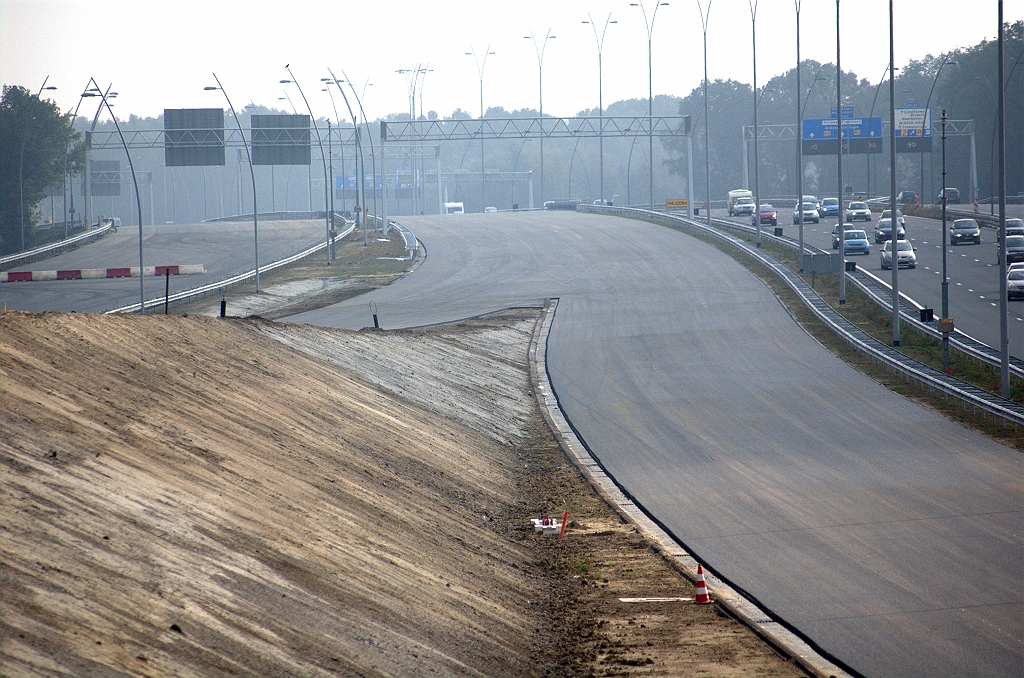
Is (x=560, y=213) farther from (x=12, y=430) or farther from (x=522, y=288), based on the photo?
(x=12, y=430)

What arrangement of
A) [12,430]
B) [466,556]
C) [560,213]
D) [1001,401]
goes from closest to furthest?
1. [12,430]
2. [466,556]
3. [1001,401]
4. [560,213]

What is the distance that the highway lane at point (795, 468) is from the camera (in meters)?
12.9

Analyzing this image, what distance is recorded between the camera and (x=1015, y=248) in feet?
183

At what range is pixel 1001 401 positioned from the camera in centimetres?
2588

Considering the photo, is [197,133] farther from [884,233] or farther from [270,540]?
[270,540]

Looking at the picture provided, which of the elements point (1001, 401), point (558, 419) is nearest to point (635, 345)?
point (558, 419)

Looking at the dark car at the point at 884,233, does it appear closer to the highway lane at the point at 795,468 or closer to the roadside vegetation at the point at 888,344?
the roadside vegetation at the point at 888,344

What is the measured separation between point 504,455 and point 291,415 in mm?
5841

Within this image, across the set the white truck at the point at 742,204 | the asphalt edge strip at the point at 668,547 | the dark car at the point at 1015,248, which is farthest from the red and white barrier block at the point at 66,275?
the white truck at the point at 742,204

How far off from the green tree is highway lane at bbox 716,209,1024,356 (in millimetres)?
72357

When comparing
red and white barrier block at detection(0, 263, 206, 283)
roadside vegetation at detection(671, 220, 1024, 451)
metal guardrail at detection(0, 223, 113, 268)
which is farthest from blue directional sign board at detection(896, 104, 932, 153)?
metal guardrail at detection(0, 223, 113, 268)

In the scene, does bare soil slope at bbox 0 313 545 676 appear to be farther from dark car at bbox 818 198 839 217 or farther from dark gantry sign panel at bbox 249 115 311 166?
dark car at bbox 818 198 839 217

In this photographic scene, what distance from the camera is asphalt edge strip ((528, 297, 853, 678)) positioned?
38.1 feet

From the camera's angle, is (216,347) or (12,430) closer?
(12,430)
